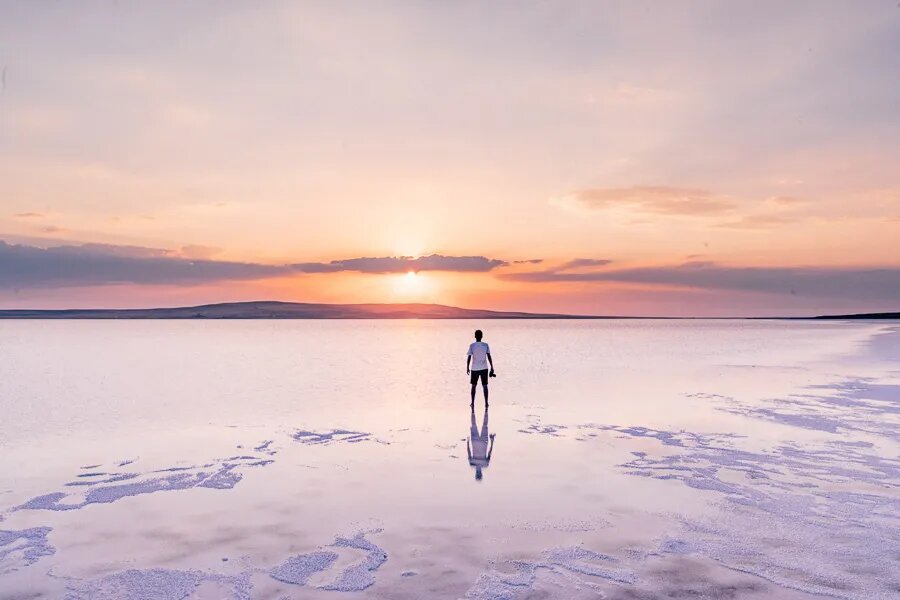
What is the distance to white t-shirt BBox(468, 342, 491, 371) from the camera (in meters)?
18.1

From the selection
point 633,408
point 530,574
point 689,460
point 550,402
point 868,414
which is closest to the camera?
point 530,574

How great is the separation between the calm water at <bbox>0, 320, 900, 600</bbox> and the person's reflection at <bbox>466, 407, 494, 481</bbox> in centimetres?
10

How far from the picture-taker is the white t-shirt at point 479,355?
18.1 metres

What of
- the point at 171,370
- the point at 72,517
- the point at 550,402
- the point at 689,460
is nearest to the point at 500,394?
the point at 550,402

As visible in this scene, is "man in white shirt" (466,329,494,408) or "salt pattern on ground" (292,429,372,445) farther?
"man in white shirt" (466,329,494,408)

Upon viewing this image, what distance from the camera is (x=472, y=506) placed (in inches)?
341

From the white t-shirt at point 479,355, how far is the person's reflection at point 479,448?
2899 millimetres

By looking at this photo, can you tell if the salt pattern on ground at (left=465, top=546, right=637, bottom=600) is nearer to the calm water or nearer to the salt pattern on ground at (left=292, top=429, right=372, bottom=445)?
the calm water

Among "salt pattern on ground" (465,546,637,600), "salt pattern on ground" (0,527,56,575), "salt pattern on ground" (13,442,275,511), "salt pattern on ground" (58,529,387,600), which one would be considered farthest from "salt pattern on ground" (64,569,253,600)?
"salt pattern on ground" (13,442,275,511)

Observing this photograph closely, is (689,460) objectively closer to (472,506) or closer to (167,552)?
(472,506)

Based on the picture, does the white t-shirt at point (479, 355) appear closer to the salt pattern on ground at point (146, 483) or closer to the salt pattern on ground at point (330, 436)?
the salt pattern on ground at point (330, 436)

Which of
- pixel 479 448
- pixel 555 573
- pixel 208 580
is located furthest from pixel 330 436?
pixel 555 573

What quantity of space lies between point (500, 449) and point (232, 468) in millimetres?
4819

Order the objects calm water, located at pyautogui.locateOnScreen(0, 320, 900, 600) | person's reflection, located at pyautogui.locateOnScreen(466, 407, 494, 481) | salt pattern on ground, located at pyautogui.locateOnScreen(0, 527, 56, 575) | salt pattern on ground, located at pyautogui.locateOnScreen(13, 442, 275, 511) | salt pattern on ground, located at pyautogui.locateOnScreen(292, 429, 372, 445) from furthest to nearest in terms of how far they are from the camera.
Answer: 1. salt pattern on ground, located at pyautogui.locateOnScreen(292, 429, 372, 445)
2. person's reflection, located at pyautogui.locateOnScreen(466, 407, 494, 481)
3. salt pattern on ground, located at pyautogui.locateOnScreen(13, 442, 275, 511)
4. salt pattern on ground, located at pyautogui.locateOnScreen(0, 527, 56, 575)
5. calm water, located at pyautogui.locateOnScreen(0, 320, 900, 600)
